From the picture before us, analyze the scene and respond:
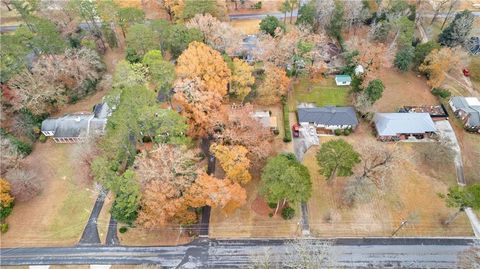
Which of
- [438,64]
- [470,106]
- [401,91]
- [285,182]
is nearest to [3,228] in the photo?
[285,182]

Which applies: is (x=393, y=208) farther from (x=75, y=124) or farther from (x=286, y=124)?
(x=75, y=124)

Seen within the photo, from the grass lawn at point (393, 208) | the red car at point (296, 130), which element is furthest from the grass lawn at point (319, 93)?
the grass lawn at point (393, 208)

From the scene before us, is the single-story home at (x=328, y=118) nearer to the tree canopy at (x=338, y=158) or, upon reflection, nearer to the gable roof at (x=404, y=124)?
the gable roof at (x=404, y=124)

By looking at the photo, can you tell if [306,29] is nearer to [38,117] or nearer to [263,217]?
[263,217]

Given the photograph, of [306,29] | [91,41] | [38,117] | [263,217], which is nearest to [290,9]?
[306,29]

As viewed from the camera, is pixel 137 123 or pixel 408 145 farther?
pixel 408 145

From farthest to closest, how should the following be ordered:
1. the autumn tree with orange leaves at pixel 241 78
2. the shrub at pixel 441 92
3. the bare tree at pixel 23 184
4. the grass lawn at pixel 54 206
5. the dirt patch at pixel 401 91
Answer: the dirt patch at pixel 401 91 → the shrub at pixel 441 92 → the autumn tree with orange leaves at pixel 241 78 → the bare tree at pixel 23 184 → the grass lawn at pixel 54 206
